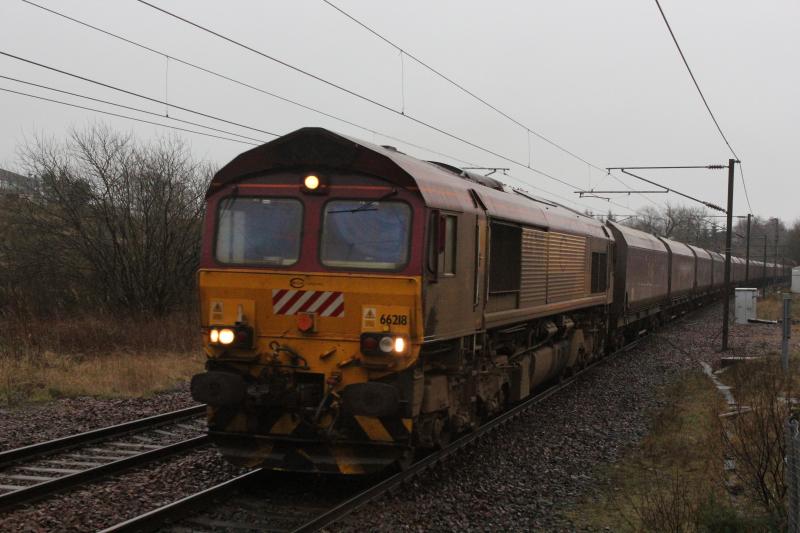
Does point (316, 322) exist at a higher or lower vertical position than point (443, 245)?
lower

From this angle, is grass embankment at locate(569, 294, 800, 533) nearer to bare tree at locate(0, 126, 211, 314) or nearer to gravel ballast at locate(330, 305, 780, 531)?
gravel ballast at locate(330, 305, 780, 531)

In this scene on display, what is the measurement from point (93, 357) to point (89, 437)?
23.2ft

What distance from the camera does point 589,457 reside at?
30.4 ft

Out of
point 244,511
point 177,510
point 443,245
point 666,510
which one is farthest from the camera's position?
point 443,245

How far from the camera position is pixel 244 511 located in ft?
21.7

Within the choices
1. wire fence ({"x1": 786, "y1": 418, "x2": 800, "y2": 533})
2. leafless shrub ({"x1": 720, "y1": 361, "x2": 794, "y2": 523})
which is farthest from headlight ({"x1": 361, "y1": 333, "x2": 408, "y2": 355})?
leafless shrub ({"x1": 720, "y1": 361, "x2": 794, "y2": 523})

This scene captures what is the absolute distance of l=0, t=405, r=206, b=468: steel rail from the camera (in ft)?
26.6

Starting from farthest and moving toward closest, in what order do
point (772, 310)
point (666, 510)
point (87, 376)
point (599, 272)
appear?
point (772, 310) < point (599, 272) < point (87, 376) < point (666, 510)

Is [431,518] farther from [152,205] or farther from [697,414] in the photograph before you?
[152,205]

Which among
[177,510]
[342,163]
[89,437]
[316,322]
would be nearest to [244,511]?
[177,510]

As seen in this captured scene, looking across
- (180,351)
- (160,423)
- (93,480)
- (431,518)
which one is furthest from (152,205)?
(431,518)

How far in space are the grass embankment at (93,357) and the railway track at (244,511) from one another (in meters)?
6.03

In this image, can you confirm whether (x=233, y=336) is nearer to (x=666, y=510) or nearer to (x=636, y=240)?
(x=666, y=510)

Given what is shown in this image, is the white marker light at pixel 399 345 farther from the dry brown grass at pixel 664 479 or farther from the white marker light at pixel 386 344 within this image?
the dry brown grass at pixel 664 479
